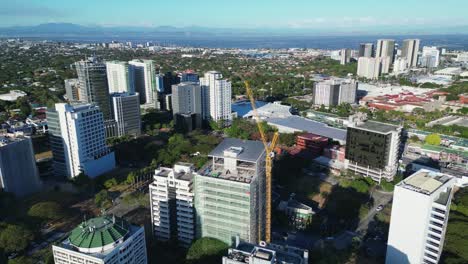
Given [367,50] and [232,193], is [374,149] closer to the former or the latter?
[232,193]

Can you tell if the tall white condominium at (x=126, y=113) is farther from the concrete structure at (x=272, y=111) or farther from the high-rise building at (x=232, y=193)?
the high-rise building at (x=232, y=193)

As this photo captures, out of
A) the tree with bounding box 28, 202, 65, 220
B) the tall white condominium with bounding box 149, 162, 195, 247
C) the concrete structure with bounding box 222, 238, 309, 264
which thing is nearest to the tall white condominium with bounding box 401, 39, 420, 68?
the tall white condominium with bounding box 149, 162, 195, 247

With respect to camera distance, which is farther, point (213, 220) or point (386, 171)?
point (386, 171)

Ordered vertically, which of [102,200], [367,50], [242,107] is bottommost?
[102,200]

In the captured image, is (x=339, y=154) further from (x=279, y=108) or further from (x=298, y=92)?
(x=298, y=92)

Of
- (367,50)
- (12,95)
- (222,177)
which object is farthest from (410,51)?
(222,177)

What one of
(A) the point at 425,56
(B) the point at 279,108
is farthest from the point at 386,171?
(A) the point at 425,56

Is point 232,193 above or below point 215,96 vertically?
above
